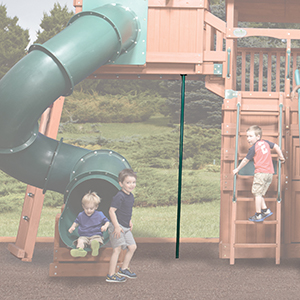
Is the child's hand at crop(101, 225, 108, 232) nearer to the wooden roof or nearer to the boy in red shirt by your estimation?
the boy in red shirt

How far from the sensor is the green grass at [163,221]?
11375 millimetres

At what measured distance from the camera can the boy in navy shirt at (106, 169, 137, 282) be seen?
4840 millimetres

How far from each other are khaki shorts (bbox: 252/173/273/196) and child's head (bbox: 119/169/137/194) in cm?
192

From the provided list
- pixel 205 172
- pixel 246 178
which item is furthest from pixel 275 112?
pixel 205 172

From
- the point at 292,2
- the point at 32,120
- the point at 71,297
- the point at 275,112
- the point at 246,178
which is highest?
the point at 292,2

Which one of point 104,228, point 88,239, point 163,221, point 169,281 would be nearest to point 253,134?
point 169,281

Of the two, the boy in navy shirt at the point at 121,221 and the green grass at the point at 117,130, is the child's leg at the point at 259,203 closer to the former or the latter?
the boy in navy shirt at the point at 121,221

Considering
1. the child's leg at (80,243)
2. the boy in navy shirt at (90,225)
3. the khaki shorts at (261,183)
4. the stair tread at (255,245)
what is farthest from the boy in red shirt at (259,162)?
the child's leg at (80,243)

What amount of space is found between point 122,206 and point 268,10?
14.9 ft

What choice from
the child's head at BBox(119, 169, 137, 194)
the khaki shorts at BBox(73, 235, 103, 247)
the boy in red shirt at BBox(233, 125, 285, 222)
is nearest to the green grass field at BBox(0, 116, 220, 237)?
the boy in red shirt at BBox(233, 125, 285, 222)

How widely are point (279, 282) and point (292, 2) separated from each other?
4.61 m

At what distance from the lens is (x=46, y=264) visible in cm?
605

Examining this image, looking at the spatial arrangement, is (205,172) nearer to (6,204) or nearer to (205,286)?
(6,204)

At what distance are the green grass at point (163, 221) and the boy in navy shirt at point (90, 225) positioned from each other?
5660 mm
